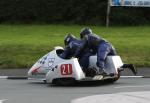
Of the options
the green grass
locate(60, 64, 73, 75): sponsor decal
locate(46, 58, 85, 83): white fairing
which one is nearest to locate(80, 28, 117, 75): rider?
locate(46, 58, 85, 83): white fairing

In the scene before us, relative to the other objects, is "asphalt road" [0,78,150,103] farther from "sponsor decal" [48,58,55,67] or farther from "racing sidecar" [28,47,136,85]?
"sponsor decal" [48,58,55,67]

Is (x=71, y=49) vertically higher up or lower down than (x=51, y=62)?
higher up

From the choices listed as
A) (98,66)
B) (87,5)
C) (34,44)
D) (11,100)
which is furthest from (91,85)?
(87,5)

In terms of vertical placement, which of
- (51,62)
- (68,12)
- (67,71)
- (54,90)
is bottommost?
(54,90)

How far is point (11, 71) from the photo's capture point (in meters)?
24.3

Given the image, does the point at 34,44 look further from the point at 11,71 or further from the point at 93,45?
the point at 93,45

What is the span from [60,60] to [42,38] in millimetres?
13550

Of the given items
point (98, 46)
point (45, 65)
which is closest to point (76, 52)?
point (98, 46)

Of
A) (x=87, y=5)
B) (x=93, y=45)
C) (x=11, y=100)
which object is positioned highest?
(x=87, y=5)

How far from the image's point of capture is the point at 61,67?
63.0 feet

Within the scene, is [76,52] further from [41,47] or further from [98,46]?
[41,47]

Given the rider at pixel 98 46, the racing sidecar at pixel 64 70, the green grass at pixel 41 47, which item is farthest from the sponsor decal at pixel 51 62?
the green grass at pixel 41 47

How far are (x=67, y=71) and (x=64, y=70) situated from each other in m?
0.10

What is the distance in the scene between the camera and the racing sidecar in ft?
63.0
